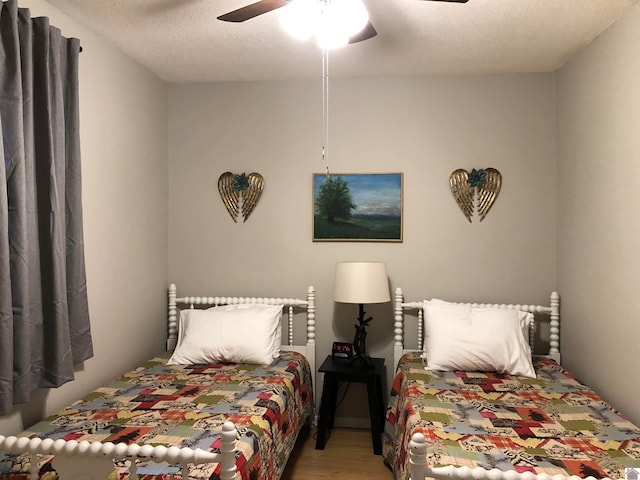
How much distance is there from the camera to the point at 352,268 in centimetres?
329

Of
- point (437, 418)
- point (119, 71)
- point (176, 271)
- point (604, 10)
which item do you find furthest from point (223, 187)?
point (604, 10)

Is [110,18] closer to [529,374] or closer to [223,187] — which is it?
[223,187]

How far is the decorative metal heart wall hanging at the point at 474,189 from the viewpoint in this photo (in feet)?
11.4

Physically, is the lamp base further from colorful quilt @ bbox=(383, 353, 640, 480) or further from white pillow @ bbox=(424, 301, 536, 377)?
white pillow @ bbox=(424, 301, 536, 377)

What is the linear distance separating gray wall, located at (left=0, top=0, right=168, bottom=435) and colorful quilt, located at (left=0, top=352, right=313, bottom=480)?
0.50 feet

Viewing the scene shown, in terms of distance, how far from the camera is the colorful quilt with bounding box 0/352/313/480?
1.96 m

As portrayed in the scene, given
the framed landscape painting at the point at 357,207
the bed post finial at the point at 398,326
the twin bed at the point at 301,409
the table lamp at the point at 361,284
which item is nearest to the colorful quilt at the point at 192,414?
the twin bed at the point at 301,409

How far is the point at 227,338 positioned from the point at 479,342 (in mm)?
1509

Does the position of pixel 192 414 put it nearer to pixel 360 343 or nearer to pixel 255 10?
pixel 360 343

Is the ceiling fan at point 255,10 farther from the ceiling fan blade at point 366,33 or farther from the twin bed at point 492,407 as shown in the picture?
the twin bed at point 492,407

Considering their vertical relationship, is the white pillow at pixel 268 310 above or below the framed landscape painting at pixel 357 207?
below

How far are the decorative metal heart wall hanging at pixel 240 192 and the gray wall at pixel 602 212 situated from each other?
2055mm

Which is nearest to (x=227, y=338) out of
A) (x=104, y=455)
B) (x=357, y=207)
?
(x=357, y=207)

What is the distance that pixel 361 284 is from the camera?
10.7 ft
